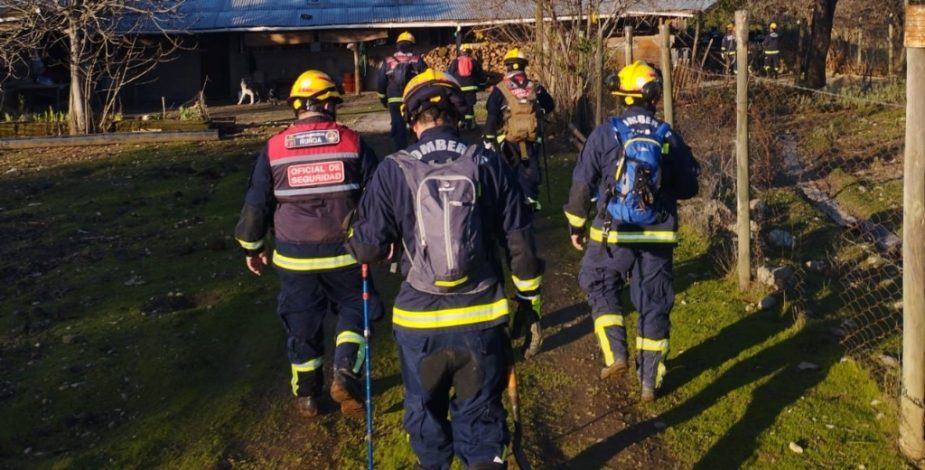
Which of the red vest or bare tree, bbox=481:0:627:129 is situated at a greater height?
bare tree, bbox=481:0:627:129

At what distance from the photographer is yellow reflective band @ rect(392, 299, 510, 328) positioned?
439cm

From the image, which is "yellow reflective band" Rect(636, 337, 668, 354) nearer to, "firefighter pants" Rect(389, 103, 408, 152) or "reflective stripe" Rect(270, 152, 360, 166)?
"reflective stripe" Rect(270, 152, 360, 166)

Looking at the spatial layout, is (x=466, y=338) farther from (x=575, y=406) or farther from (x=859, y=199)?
(x=859, y=199)

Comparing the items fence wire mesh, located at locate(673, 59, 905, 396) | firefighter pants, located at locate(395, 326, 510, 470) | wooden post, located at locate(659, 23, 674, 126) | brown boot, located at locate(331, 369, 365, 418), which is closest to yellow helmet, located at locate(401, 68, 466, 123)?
firefighter pants, located at locate(395, 326, 510, 470)

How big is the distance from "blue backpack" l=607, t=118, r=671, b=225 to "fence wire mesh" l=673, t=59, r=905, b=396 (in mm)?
1828

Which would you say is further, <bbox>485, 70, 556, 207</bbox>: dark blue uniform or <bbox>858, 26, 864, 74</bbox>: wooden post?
<bbox>858, 26, 864, 74</bbox>: wooden post

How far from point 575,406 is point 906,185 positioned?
2284 mm

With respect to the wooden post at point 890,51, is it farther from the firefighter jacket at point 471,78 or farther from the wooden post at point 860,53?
the firefighter jacket at point 471,78

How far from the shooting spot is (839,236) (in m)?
11.2

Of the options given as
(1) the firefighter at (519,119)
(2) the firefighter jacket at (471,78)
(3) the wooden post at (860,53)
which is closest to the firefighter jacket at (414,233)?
(1) the firefighter at (519,119)

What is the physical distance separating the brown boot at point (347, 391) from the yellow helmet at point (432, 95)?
200 cm

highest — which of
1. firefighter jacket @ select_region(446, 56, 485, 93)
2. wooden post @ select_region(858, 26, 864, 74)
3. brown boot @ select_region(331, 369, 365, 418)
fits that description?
wooden post @ select_region(858, 26, 864, 74)

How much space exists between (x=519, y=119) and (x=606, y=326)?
3927mm

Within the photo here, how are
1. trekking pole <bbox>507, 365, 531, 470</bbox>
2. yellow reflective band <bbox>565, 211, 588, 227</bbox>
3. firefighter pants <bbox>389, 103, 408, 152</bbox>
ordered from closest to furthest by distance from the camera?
trekking pole <bbox>507, 365, 531, 470</bbox> → yellow reflective band <bbox>565, 211, 588, 227</bbox> → firefighter pants <bbox>389, 103, 408, 152</bbox>
